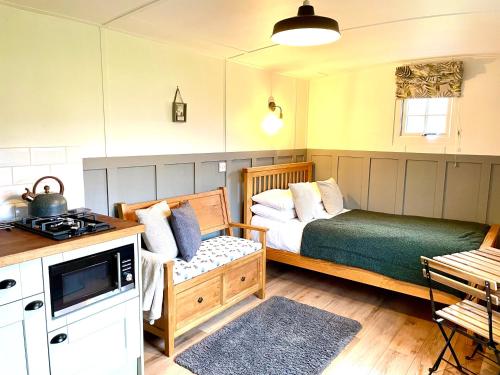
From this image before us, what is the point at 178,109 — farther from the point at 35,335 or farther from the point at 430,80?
the point at 430,80

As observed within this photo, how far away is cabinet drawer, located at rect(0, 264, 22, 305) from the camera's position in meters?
1.51

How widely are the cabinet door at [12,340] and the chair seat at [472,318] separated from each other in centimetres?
220

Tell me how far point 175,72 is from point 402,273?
8.30ft

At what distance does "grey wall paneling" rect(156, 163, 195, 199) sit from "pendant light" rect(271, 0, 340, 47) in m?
1.55

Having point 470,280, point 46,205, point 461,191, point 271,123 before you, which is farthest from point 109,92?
point 461,191

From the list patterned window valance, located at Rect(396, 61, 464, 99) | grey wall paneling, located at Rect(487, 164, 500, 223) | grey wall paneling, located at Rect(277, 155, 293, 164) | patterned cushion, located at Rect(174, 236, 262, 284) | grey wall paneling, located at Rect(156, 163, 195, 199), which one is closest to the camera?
patterned cushion, located at Rect(174, 236, 262, 284)

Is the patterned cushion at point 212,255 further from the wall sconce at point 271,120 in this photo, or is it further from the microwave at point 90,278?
the wall sconce at point 271,120

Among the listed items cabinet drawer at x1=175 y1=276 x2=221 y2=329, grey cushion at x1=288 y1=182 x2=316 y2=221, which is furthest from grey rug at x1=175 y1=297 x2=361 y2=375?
grey cushion at x1=288 y1=182 x2=316 y2=221

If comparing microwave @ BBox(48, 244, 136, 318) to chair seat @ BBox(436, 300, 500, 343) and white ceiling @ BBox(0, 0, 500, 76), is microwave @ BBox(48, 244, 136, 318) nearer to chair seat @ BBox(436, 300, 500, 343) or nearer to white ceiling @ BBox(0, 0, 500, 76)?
white ceiling @ BBox(0, 0, 500, 76)

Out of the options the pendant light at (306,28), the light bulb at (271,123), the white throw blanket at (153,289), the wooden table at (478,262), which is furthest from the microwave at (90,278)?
the light bulb at (271,123)

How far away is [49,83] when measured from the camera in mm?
2342

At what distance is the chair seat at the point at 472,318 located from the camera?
1.97m

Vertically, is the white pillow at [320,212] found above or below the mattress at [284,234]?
above

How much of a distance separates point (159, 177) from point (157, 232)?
0.58 metres
